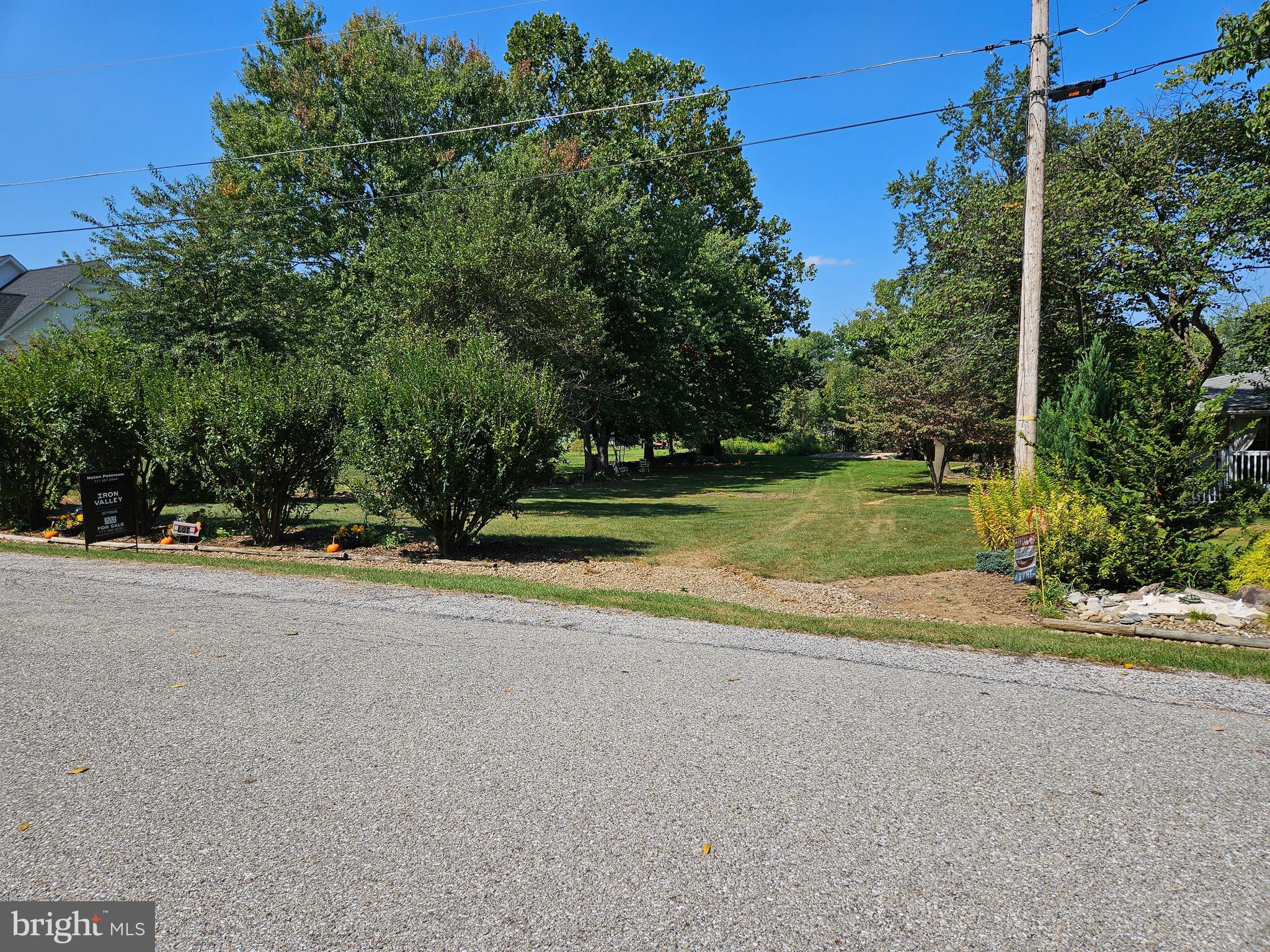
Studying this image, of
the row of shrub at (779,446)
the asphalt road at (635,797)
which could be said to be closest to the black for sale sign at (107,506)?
the asphalt road at (635,797)

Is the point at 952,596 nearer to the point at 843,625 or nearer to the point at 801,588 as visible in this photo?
the point at 801,588

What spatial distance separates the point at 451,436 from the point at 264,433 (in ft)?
10.7

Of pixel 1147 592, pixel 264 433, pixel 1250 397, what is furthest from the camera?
pixel 1250 397

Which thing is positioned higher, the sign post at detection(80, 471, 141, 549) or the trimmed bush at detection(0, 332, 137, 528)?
the trimmed bush at detection(0, 332, 137, 528)

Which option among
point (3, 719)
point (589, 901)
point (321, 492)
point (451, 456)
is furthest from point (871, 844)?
point (321, 492)

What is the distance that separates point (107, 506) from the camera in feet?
40.1

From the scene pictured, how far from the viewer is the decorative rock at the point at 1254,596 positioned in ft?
23.5

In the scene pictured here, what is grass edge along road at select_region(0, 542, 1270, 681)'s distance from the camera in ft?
19.9

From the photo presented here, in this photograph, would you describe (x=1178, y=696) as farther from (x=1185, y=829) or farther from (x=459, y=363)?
(x=459, y=363)

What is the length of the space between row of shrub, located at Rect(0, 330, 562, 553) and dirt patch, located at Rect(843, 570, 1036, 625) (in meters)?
5.36

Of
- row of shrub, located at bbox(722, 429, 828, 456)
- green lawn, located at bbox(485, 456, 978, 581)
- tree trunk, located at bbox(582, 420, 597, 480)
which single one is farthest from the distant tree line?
row of shrub, located at bbox(722, 429, 828, 456)

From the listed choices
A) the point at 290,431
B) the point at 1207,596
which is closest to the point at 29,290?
the point at 290,431

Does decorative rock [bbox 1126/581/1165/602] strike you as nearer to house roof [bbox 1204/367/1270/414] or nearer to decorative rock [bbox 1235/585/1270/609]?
decorative rock [bbox 1235/585/1270/609]

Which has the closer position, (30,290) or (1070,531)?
(1070,531)
